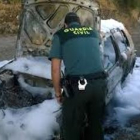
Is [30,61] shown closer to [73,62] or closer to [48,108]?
[48,108]

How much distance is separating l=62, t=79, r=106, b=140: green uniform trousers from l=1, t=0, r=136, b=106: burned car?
4.16ft

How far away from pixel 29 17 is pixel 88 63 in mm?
2790

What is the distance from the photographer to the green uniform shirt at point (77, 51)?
5285 mm

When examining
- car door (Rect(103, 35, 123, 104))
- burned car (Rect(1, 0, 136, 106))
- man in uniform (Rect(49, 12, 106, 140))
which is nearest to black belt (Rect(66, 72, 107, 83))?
man in uniform (Rect(49, 12, 106, 140))

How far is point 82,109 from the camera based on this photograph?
543cm

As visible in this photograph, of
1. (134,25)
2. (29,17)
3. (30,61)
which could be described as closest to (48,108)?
(30,61)

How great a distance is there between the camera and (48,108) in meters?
6.19

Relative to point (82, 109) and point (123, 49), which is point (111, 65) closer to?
point (123, 49)

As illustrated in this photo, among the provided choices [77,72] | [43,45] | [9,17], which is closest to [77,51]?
[77,72]

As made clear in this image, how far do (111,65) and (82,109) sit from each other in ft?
8.68

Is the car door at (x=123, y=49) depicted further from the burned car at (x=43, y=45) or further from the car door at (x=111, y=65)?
the car door at (x=111, y=65)

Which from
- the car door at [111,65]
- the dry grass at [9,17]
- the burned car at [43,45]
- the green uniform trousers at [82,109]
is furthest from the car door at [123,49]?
the dry grass at [9,17]

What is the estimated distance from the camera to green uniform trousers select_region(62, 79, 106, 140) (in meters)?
5.35

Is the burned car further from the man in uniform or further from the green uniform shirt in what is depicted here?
the green uniform shirt
